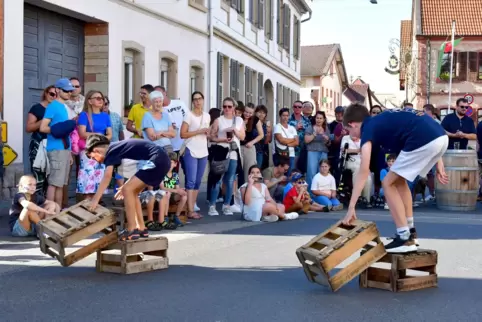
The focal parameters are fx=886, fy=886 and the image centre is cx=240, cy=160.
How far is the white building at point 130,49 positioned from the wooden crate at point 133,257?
616cm

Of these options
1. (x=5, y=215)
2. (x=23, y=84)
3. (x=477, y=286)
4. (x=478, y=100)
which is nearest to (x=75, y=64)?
(x=23, y=84)

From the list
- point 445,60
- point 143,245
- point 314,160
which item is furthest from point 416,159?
point 445,60

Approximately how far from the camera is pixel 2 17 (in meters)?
13.9

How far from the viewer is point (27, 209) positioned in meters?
A: 10.3

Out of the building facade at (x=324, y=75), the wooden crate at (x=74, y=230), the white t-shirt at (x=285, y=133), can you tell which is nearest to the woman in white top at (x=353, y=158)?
the white t-shirt at (x=285, y=133)

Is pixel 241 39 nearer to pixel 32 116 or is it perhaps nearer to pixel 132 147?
pixel 32 116

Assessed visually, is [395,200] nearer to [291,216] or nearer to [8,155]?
[291,216]

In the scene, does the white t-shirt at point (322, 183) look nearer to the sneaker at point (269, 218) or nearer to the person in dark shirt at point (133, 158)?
the sneaker at point (269, 218)

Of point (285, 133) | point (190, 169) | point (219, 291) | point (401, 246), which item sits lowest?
point (219, 291)

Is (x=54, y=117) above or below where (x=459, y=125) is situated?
below

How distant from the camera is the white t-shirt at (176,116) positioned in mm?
13539

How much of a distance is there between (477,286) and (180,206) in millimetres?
5628

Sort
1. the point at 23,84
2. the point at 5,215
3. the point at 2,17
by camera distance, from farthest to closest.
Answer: the point at 23,84 < the point at 2,17 < the point at 5,215

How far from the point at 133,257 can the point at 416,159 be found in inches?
111
